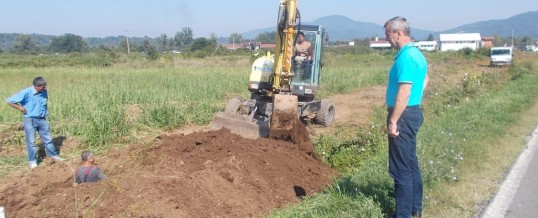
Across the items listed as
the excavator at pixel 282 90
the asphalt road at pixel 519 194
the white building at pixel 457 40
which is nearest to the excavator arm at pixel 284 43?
the excavator at pixel 282 90

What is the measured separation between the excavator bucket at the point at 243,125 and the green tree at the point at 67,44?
86.6m

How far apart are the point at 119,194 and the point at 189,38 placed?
91.9 metres

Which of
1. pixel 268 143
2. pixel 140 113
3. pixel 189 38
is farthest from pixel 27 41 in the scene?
pixel 268 143

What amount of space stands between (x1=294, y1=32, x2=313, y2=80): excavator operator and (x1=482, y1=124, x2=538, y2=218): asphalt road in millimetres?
5086

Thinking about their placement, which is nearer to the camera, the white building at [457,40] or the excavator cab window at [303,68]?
the excavator cab window at [303,68]

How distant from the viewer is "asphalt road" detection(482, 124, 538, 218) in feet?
19.7

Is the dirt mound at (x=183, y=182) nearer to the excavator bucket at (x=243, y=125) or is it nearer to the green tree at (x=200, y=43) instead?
the excavator bucket at (x=243, y=125)

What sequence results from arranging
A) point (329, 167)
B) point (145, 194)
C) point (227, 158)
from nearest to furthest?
point (145, 194)
point (227, 158)
point (329, 167)

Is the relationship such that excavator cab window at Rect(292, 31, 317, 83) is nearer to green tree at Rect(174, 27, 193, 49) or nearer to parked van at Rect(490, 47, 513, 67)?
parked van at Rect(490, 47, 513, 67)

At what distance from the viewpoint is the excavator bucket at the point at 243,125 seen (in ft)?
32.8

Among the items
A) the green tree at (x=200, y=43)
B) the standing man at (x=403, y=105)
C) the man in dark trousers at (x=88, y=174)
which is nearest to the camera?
the standing man at (x=403, y=105)

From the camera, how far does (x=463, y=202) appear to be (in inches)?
245

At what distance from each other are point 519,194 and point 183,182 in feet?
14.7

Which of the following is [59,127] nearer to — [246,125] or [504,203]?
[246,125]
